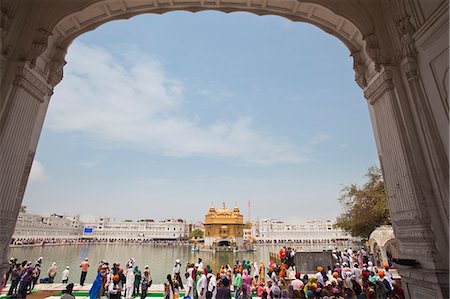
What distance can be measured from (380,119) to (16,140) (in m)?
7.54

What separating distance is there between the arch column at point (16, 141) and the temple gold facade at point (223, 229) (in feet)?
220

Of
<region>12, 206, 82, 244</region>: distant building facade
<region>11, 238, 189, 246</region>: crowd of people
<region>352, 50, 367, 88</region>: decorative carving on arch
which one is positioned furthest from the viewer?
<region>12, 206, 82, 244</region>: distant building facade

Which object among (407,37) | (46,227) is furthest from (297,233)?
(407,37)

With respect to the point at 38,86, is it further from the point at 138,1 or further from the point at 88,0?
the point at 138,1

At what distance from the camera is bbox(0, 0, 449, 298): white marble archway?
4.12 m

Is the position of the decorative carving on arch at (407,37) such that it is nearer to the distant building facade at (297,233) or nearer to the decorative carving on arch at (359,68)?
the decorative carving on arch at (359,68)

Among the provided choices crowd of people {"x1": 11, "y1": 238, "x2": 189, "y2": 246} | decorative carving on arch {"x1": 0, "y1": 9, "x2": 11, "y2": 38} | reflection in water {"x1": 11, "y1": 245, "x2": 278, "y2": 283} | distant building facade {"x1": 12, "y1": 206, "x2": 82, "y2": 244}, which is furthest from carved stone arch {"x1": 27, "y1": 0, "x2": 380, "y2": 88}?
distant building facade {"x1": 12, "y1": 206, "x2": 82, "y2": 244}

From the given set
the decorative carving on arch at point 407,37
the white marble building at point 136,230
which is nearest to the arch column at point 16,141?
the decorative carving on arch at point 407,37

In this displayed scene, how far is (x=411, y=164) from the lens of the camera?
4523 mm

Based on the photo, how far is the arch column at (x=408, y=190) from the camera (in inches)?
156

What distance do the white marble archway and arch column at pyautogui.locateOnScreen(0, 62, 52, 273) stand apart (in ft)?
0.06

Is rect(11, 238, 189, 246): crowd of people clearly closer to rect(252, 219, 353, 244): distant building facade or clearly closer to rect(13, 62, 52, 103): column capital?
rect(252, 219, 353, 244): distant building facade

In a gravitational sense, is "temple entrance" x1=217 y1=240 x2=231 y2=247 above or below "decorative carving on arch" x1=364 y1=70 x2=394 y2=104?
below

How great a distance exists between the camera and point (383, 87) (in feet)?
17.0
